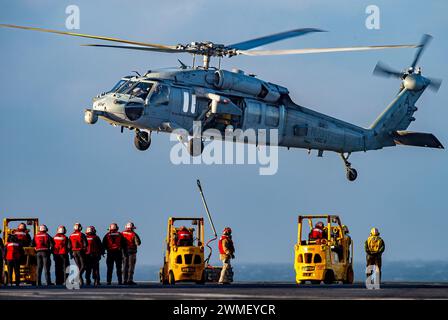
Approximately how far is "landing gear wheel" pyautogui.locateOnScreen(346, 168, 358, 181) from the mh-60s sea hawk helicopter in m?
1.67

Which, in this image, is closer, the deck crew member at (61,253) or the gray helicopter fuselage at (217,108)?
the deck crew member at (61,253)

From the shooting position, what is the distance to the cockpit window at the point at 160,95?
1602 inches

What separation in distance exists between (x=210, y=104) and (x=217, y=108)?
388mm

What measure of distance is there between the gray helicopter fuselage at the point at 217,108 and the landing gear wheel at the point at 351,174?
55.6 inches

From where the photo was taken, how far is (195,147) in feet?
135

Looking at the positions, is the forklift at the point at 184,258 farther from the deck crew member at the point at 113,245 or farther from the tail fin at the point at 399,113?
the tail fin at the point at 399,113

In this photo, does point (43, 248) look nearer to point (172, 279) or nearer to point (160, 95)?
point (172, 279)

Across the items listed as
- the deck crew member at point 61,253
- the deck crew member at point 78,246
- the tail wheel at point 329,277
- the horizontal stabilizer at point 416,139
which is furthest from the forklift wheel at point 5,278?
the horizontal stabilizer at point 416,139

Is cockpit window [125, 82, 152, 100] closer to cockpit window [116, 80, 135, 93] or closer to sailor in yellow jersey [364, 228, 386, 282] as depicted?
cockpit window [116, 80, 135, 93]

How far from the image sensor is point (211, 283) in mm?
36781
